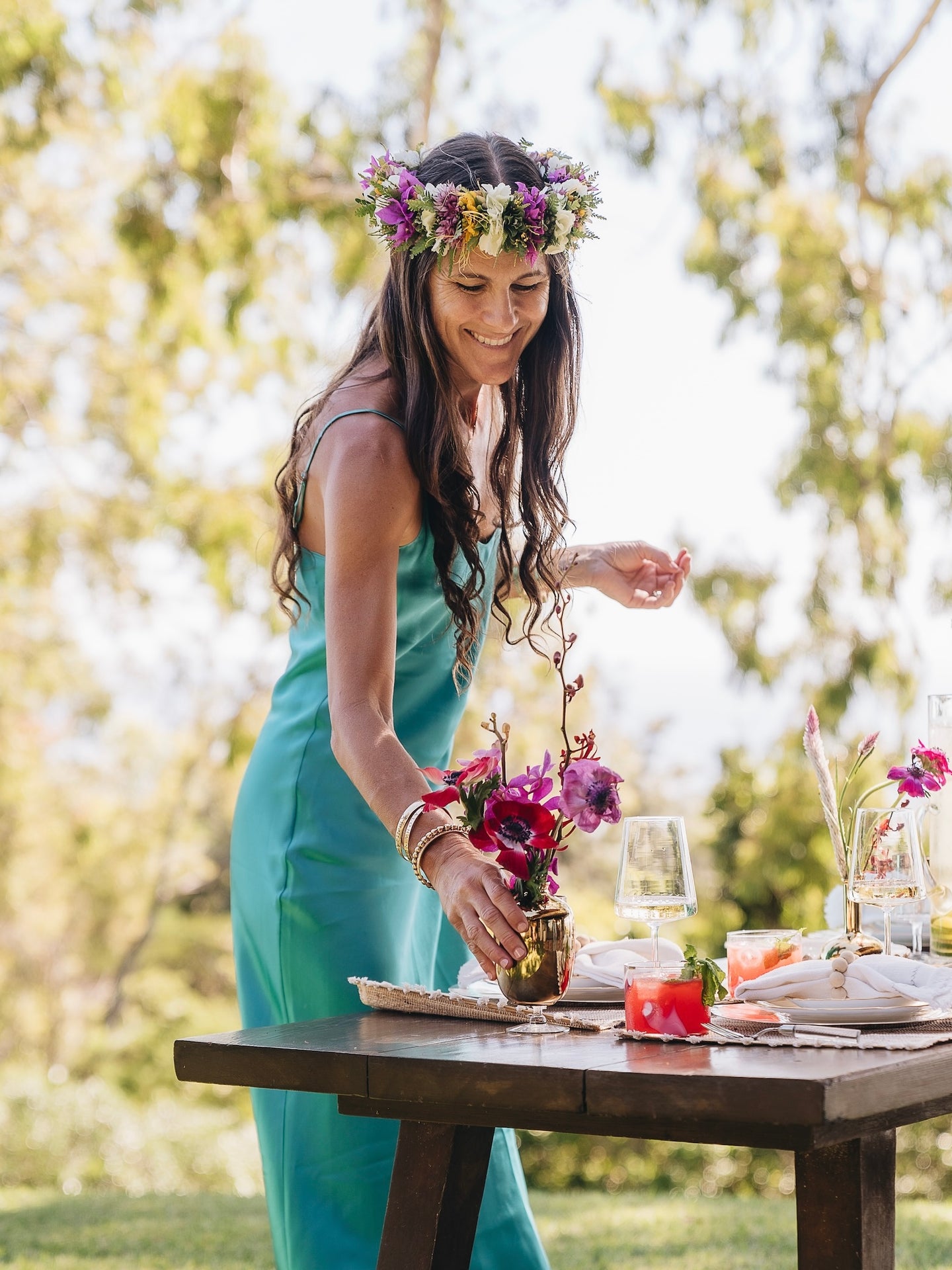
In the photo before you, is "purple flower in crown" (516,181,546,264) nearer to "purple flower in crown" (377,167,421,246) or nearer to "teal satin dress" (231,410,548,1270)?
"purple flower in crown" (377,167,421,246)

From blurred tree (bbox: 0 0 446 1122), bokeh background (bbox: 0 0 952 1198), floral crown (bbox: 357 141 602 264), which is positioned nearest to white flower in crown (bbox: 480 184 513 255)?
floral crown (bbox: 357 141 602 264)

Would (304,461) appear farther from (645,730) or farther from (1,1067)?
(1,1067)

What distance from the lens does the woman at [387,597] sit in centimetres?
188

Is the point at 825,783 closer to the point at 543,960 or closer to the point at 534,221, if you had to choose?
the point at 543,960

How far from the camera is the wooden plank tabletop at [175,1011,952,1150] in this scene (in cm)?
126

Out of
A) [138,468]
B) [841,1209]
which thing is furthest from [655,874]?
[138,468]

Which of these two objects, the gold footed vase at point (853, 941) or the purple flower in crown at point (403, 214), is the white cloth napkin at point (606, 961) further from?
the purple flower in crown at point (403, 214)

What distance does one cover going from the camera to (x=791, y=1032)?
5.03 ft

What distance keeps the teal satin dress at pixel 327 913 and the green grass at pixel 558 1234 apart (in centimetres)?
188

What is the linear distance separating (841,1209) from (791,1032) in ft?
0.57

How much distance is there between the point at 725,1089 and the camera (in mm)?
1255

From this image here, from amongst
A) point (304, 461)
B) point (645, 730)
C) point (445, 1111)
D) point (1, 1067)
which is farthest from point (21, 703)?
point (445, 1111)

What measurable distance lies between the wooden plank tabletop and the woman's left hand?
96cm

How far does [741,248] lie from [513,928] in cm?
684
